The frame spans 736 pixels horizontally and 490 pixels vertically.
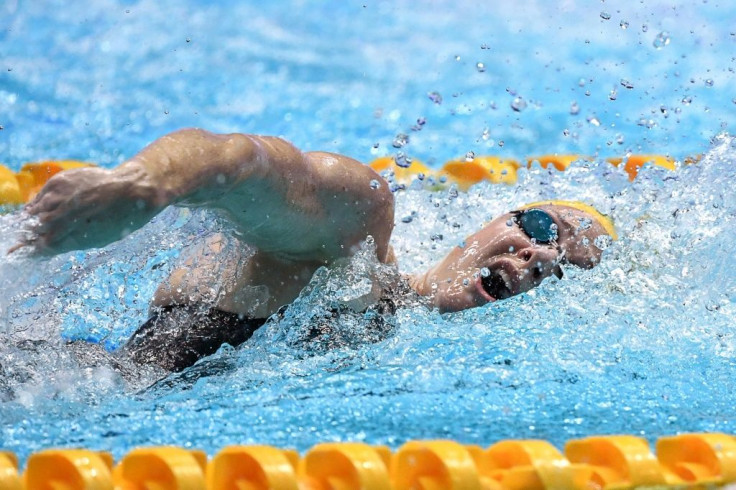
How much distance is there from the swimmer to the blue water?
0.16 feet

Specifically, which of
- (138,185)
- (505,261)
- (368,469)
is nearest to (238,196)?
(138,185)

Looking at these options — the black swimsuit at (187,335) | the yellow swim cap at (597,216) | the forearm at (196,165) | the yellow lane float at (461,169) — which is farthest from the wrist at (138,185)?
the yellow lane float at (461,169)

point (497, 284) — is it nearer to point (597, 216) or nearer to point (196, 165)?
point (597, 216)

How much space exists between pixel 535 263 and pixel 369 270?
38cm

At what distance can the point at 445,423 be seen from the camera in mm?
1441

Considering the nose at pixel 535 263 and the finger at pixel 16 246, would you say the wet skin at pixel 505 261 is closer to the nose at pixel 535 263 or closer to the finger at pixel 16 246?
the nose at pixel 535 263

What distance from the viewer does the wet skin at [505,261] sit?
196cm

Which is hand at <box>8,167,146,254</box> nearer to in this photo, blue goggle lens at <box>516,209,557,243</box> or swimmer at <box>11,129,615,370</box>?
swimmer at <box>11,129,615,370</box>

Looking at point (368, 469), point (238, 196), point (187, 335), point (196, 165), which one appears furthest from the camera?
point (187, 335)

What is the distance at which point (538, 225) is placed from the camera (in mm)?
2020

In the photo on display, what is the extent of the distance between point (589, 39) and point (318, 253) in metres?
4.78

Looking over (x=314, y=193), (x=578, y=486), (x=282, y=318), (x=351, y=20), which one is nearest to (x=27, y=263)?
(x=314, y=193)

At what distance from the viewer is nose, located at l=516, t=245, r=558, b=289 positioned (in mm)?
1961

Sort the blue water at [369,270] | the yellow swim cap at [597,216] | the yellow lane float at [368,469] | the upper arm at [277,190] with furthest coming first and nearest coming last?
the yellow swim cap at [597,216]
the blue water at [369,270]
the upper arm at [277,190]
the yellow lane float at [368,469]
